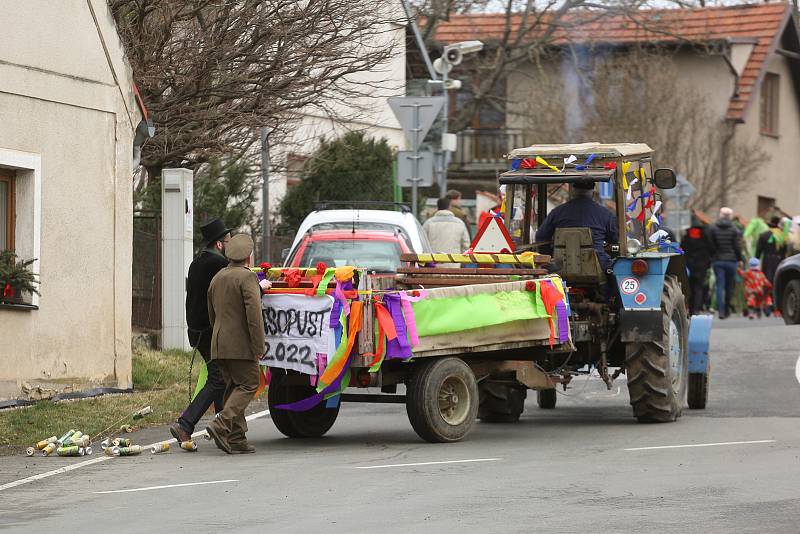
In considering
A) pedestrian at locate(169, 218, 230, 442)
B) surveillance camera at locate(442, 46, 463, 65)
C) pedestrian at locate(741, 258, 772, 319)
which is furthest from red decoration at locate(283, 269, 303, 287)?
pedestrian at locate(741, 258, 772, 319)

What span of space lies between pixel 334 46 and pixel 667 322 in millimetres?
6135

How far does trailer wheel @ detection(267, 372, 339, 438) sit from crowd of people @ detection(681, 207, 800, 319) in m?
12.7

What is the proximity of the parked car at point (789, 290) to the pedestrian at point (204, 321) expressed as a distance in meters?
15.6

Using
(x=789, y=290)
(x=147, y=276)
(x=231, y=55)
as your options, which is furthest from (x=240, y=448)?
(x=789, y=290)

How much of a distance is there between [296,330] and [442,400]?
1307 millimetres

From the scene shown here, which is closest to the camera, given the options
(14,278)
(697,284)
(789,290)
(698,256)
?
(14,278)

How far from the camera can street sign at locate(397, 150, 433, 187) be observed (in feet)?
75.0

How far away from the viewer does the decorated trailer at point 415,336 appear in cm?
1271

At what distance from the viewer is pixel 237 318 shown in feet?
42.3

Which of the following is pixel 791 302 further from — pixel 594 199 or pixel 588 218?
pixel 588 218

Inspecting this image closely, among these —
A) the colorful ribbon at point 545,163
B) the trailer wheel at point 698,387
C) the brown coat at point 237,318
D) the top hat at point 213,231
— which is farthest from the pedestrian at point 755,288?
the brown coat at point 237,318

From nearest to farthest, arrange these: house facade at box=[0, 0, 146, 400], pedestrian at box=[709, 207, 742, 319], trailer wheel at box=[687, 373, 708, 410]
→ house facade at box=[0, 0, 146, 400]
trailer wheel at box=[687, 373, 708, 410]
pedestrian at box=[709, 207, 742, 319]

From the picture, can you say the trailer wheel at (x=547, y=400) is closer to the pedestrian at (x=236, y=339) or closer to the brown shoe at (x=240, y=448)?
the pedestrian at (x=236, y=339)

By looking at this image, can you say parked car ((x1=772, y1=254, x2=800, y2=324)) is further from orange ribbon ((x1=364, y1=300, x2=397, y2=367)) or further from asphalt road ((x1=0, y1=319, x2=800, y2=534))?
orange ribbon ((x1=364, y1=300, x2=397, y2=367))
